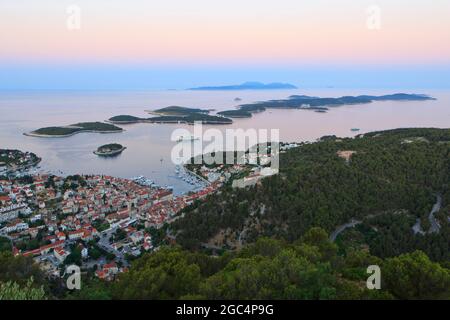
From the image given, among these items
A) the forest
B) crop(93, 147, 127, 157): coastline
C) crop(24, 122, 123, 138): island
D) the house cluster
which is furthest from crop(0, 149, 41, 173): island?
the forest

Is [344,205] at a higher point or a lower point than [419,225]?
higher

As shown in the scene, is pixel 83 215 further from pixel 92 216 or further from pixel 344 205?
pixel 344 205

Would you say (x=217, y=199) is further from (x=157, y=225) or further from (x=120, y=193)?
(x=120, y=193)

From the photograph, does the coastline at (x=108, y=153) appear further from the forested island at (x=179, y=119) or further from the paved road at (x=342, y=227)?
the paved road at (x=342, y=227)

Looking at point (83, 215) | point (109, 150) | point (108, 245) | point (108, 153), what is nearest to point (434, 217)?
point (108, 245)

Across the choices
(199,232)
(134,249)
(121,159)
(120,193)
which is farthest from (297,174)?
(121,159)

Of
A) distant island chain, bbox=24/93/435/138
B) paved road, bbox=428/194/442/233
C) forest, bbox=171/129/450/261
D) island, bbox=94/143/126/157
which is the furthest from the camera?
distant island chain, bbox=24/93/435/138

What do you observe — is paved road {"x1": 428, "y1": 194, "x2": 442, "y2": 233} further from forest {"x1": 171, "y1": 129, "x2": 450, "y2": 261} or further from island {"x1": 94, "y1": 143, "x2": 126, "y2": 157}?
island {"x1": 94, "y1": 143, "x2": 126, "y2": 157}

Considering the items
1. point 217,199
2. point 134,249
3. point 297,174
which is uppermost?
→ point 297,174
